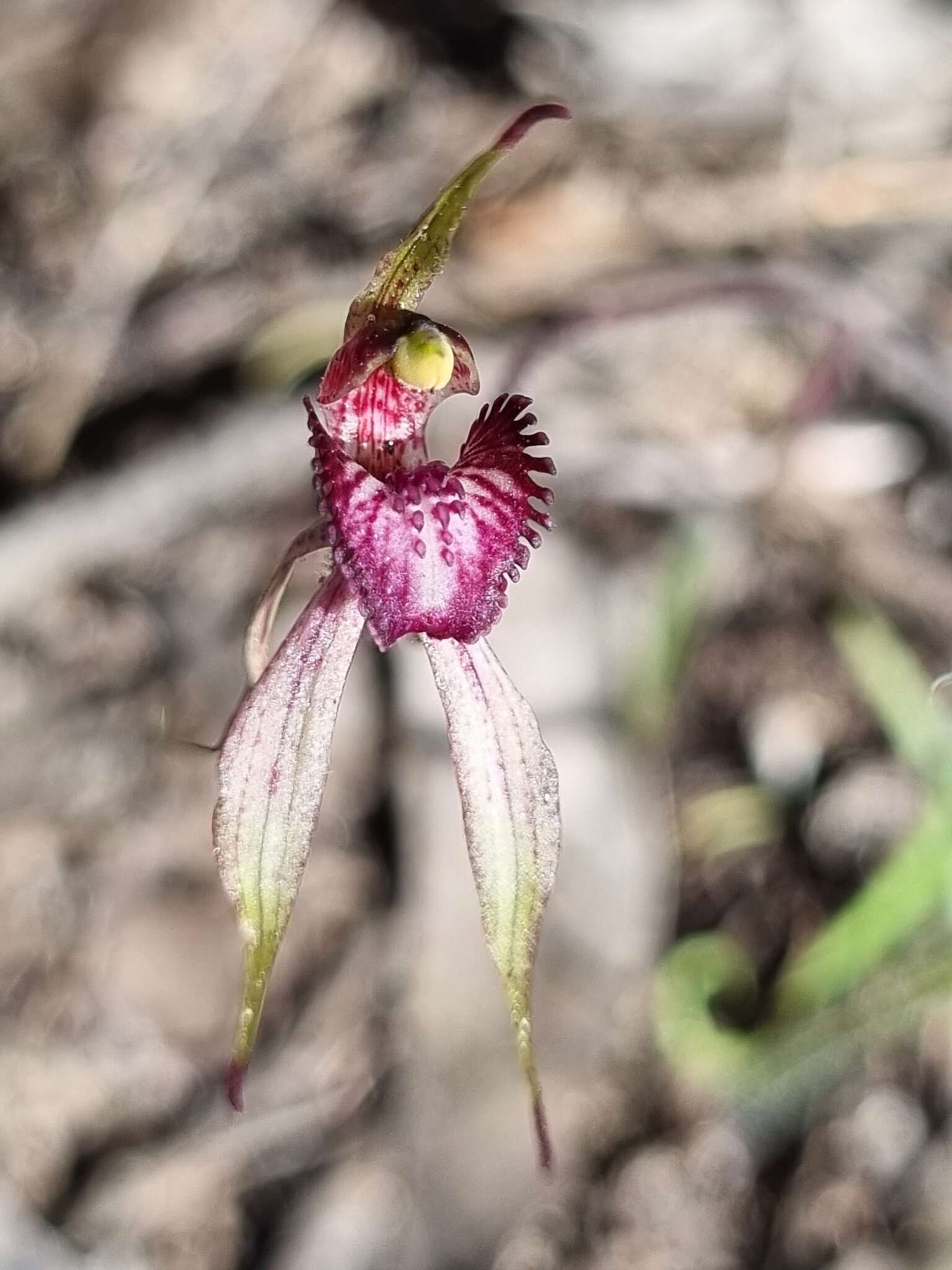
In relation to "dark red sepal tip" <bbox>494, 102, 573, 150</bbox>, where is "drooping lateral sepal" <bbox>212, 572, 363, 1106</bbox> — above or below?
below

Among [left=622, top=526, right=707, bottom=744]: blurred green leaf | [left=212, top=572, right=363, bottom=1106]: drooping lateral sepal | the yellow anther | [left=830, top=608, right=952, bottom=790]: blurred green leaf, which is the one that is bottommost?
[left=830, top=608, right=952, bottom=790]: blurred green leaf

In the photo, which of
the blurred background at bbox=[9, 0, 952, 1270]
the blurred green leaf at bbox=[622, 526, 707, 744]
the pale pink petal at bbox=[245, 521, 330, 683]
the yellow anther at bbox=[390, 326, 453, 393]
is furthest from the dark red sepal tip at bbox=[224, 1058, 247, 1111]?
→ the blurred green leaf at bbox=[622, 526, 707, 744]

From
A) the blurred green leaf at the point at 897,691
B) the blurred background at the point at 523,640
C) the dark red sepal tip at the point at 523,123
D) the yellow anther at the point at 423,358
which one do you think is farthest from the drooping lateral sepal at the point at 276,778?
the blurred green leaf at the point at 897,691

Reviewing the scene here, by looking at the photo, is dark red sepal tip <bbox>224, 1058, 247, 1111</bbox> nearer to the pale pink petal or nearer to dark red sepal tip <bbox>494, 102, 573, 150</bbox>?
the pale pink petal


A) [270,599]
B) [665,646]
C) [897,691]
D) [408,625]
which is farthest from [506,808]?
[897,691]

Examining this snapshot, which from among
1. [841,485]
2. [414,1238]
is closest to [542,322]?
[841,485]

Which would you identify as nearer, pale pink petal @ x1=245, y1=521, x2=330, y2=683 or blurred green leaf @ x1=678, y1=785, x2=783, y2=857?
pale pink petal @ x1=245, y1=521, x2=330, y2=683

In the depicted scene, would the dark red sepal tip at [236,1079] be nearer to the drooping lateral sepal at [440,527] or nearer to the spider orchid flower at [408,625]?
the spider orchid flower at [408,625]
